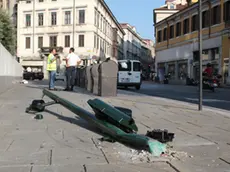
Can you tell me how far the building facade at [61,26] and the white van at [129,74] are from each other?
110ft

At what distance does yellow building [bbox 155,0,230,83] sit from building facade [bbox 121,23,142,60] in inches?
2031

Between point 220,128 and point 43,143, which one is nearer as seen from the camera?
point 43,143

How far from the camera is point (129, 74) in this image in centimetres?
2488

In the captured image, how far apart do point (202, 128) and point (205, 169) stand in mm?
2773

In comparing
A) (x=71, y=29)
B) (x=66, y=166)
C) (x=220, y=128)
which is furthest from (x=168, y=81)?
(x=66, y=166)

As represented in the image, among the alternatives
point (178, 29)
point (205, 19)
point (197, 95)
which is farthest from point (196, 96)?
point (178, 29)

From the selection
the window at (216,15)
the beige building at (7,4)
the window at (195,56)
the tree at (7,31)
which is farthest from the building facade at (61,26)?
the tree at (7,31)

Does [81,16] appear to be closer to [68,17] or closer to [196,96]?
[68,17]

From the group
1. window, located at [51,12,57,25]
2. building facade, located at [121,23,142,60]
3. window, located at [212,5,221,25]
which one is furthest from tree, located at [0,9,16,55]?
building facade, located at [121,23,142,60]

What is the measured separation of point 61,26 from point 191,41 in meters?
25.6

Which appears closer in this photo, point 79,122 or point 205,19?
point 79,122

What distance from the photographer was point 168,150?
486cm

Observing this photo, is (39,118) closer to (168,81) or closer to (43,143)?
(43,143)

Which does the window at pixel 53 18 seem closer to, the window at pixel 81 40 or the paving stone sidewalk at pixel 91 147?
the window at pixel 81 40
